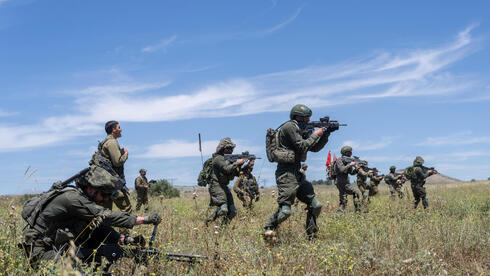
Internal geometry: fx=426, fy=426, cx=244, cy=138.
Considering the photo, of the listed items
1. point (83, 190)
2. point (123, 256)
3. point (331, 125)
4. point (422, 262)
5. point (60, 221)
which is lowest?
point (422, 262)

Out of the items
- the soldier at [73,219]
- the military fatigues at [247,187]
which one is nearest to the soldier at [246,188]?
the military fatigues at [247,187]

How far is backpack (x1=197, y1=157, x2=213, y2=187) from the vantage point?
9.05 meters

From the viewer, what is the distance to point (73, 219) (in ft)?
14.2

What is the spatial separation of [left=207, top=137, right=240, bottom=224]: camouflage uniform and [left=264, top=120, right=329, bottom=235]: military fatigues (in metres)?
1.74

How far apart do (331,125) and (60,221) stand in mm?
4425

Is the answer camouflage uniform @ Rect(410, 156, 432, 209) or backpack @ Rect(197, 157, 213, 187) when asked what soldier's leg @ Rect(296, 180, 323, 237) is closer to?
backpack @ Rect(197, 157, 213, 187)

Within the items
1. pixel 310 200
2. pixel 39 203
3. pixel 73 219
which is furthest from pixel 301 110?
pixel 39 203

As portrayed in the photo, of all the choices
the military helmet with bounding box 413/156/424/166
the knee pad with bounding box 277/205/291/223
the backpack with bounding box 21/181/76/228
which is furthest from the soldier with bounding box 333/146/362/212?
the backpack with bounding box 21/181/76/228

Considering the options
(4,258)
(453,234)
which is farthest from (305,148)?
(4,258)

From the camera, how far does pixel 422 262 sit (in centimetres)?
448

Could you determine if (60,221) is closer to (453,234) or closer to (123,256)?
(123,256)

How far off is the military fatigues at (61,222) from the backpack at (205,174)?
472 cm

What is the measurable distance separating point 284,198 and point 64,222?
330 cm

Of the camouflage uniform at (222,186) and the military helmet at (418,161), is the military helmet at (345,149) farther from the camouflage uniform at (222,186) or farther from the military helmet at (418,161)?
the camouflage uniform at (222,186)
